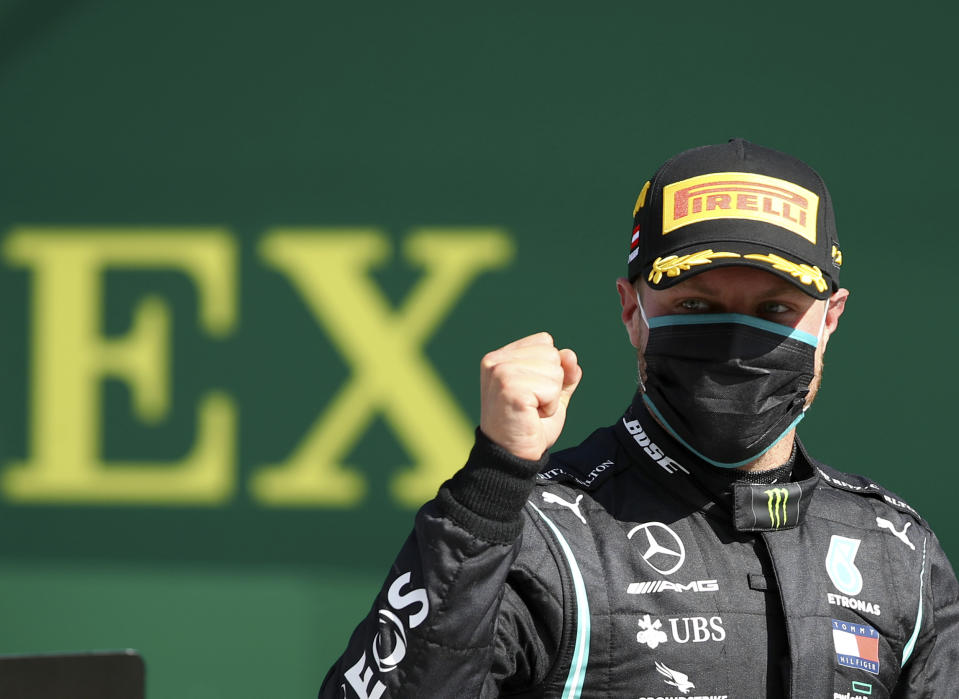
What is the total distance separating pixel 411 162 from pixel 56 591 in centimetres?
171

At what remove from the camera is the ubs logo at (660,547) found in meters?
1.65

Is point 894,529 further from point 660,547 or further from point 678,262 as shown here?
point 678,262

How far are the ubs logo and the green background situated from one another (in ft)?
6.51

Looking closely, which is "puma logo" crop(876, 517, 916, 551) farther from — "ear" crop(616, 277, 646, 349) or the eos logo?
the eos logo

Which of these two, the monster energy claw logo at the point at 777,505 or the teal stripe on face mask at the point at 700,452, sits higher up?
the teal stripe on face mask at the point at 700,452

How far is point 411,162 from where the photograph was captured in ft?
12.1

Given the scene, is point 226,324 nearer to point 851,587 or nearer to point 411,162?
point 411,162

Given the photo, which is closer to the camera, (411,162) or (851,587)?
(851,587)

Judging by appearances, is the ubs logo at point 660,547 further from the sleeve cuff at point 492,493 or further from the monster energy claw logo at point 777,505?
the sleeve cuff at point 492,493

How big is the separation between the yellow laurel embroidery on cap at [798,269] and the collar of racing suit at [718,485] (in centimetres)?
27

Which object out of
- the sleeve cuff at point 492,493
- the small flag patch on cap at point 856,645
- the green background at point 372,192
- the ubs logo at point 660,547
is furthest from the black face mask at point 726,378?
the green background at point 372,192

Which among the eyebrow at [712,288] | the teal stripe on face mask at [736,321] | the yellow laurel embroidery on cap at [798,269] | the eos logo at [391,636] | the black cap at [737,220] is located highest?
the black cap at [737,220]

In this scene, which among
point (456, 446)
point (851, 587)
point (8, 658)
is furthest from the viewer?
point (456, 446)

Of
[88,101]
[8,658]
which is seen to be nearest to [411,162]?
[88,101]
